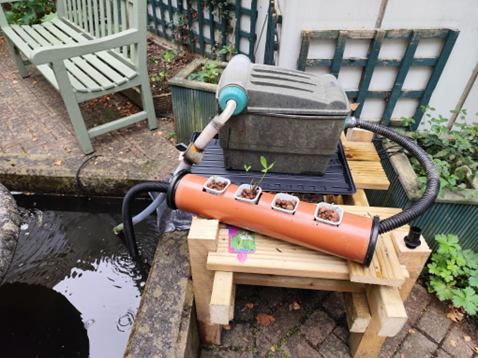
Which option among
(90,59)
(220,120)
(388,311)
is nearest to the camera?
(388,311)

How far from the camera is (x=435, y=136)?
254 cm

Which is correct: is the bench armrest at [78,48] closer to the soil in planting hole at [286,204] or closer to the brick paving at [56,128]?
the brick paving at [56,128]

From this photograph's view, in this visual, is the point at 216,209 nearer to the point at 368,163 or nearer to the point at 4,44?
the point at 368,163

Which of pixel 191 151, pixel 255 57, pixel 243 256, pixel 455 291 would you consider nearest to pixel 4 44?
pixel 255 57

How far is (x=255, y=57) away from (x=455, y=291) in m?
3.37

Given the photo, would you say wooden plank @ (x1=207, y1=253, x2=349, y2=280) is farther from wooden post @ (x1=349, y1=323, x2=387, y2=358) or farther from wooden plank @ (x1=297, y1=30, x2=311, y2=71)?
wooden plank @ (x1=297, y1=30, x2=311, y2=71)

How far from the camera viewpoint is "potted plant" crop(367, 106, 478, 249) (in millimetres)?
2086

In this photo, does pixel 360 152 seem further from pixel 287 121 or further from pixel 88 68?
pixel 88 68

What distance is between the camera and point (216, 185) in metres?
1.51

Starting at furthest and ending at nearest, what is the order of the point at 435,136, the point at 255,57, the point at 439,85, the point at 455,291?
the point at 255,57
the point at 439,85
the point at 435,136
the point at 455,291

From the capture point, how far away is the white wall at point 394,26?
2611 mm

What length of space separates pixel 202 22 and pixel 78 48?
2.33m

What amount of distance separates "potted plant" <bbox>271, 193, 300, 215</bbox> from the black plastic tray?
218mm

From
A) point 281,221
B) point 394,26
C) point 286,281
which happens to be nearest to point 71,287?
point 286,281
